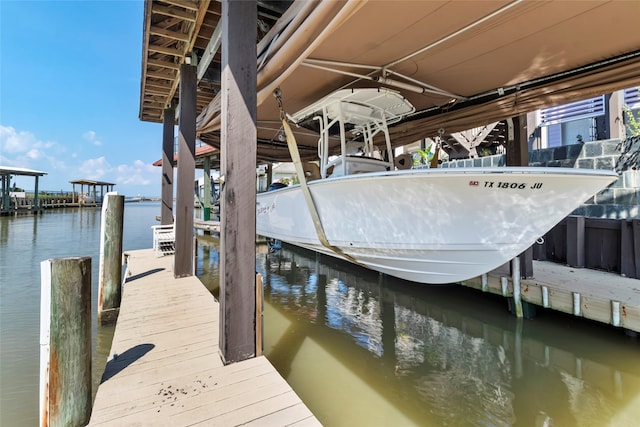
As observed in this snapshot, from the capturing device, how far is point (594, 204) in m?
5.10

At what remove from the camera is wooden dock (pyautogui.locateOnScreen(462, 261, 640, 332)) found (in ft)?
10.2

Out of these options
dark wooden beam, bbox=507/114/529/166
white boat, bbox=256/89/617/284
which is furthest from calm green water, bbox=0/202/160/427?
dark wooden beam, bbox=507/114/529/166

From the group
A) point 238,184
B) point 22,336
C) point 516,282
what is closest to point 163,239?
point 22,336

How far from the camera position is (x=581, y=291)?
345 cm

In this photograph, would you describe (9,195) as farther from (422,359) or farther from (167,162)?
(422,359)

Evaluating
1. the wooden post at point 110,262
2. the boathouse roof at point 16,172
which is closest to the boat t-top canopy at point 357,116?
the wooden post at point 110,262

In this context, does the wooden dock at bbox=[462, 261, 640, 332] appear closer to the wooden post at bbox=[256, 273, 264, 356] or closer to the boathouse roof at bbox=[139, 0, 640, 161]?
the boathouse roof at bbox=[139, 0, 640, 161]

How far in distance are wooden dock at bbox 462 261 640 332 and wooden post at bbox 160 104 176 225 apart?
613cm

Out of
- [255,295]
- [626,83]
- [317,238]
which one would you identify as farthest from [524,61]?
[255,295]

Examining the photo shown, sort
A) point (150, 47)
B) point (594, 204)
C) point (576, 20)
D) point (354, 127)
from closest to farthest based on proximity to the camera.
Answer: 1. point (576, 20)
2. point (150, 47)
3. point (354, 127)
4. point (594, 204)

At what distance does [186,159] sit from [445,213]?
351 cm

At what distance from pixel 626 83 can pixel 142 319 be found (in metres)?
5.36

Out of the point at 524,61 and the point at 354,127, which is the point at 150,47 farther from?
the point at 524,61

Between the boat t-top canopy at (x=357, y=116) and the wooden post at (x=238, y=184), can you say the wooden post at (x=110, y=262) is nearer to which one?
the wooden post at (x=238, y=184)
